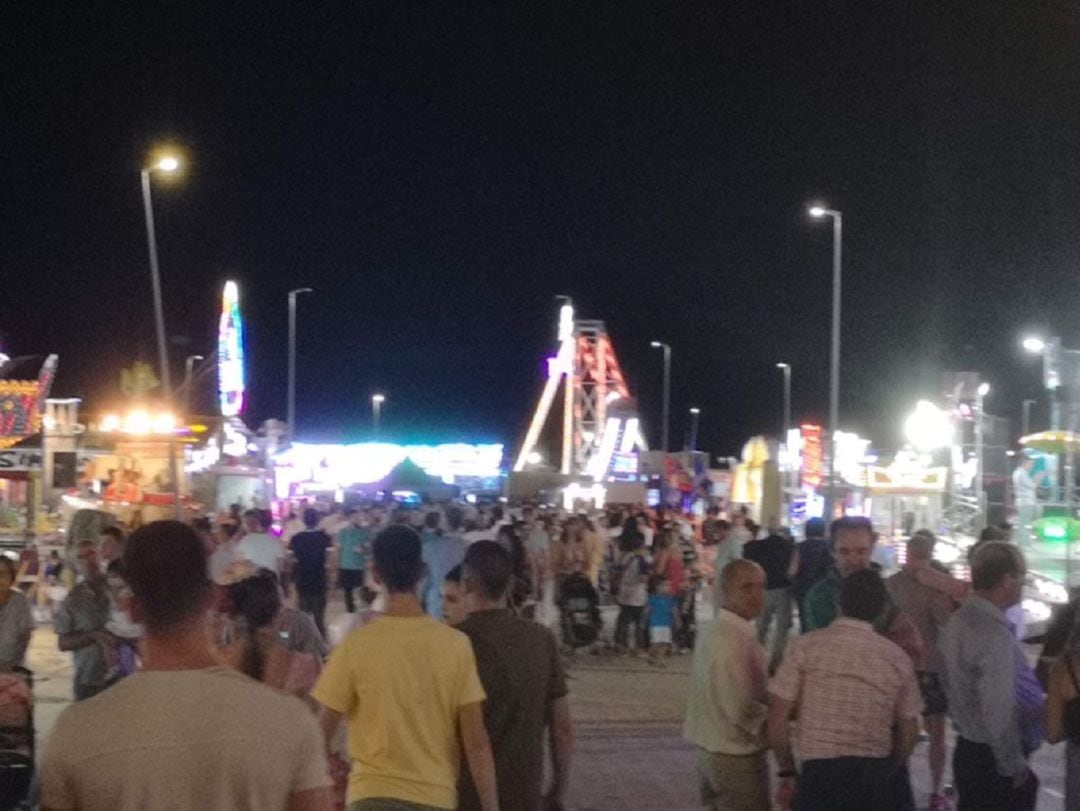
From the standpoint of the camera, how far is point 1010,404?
289 feet

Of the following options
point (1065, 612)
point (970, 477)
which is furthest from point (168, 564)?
point (970, 477)

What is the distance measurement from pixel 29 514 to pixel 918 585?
61.8 feet

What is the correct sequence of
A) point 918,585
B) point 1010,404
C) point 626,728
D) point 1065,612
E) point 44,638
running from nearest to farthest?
point 1065,612 → point 918,585 → point 626,728 → point 44,638 → point 1010,404

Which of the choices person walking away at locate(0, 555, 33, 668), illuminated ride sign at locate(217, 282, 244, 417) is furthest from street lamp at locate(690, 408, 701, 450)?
person walking away at locate(0, 555, 33, 668)

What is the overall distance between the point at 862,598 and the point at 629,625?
14.1 m

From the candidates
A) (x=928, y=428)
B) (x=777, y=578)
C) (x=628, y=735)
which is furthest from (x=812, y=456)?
(x=628, y=735)

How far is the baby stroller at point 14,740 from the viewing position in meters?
6.83

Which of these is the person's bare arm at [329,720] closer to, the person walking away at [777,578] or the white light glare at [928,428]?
the person walking away at [777,578]

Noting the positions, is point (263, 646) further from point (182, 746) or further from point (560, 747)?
point (182, 746)

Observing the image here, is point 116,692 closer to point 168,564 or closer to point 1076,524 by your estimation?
point 168,564

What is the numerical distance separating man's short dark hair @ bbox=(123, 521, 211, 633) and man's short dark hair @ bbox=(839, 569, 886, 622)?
332 cm

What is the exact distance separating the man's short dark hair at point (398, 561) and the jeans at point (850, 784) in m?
1.68

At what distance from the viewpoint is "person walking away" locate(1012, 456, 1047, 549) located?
26.1 metres

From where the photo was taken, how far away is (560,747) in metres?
5.85
